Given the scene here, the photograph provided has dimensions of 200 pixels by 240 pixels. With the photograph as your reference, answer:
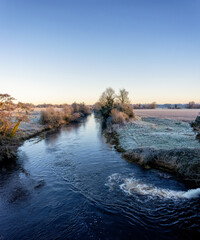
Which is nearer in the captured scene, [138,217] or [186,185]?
[138,217]

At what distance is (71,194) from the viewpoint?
9.90 metres

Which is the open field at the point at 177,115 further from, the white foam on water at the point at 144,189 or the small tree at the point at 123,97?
the white foam on water at the point at 144,189

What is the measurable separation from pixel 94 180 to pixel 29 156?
37.2 ft

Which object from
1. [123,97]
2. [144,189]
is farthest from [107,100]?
[144,189]

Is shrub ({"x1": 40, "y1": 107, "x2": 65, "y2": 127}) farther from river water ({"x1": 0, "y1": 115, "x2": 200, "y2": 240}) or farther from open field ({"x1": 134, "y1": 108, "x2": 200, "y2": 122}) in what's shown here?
open field ({"x1": 134, "y1": 108, "x2": 200, "y2": 122})

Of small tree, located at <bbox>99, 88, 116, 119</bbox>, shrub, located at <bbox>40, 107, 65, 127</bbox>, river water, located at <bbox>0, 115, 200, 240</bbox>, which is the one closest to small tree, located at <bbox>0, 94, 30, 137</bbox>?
river water, located at <bbox>0, 115, 200, 240</bbox>

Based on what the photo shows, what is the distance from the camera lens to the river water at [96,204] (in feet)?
22.5

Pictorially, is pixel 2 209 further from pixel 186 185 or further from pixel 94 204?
pixel 186 185

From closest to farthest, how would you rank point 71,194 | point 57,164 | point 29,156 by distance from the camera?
point 71,194
point 57,164
point 29,156

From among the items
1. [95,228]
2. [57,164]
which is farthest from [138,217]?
[57,164]

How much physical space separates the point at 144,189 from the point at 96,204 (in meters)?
3.61

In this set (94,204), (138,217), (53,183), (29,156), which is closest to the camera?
(138,217)

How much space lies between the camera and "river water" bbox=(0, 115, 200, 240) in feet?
22.5

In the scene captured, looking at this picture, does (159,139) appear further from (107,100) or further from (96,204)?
(107,100)
